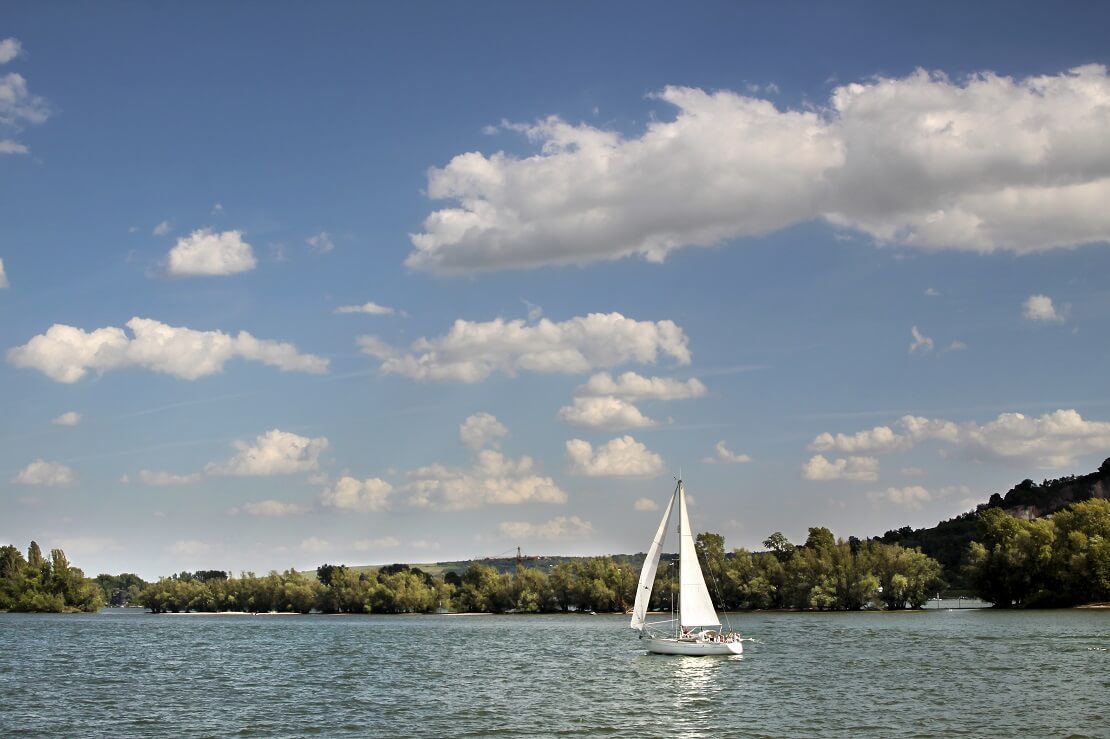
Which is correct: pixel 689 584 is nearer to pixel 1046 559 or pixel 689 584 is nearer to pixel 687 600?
pixel 687 600

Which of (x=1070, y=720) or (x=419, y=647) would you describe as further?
(x=419, y=647)

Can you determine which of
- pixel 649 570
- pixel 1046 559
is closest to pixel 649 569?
pixel 649 570

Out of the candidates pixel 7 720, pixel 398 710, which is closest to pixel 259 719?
pixel 398 710

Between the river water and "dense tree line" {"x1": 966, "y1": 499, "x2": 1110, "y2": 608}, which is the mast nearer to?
the river water

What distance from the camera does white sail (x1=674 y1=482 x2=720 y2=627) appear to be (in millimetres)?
93688

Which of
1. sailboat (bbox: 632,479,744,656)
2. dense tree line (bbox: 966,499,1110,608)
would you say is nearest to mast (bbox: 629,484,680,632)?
sailboat (bbox: 632,479,744,656)

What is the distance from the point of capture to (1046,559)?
557ft

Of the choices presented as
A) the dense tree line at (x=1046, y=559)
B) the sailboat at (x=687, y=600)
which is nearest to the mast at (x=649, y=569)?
the sailboat at (x=687, y=600)

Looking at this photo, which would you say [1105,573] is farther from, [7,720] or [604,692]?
[7,720]

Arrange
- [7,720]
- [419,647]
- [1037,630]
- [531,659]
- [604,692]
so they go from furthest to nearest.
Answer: [419,647] < [1037,630] < [531,659] < [604,692] < [7,720]

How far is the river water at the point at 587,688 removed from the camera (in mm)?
57156

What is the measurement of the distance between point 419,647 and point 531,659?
30.8 metres

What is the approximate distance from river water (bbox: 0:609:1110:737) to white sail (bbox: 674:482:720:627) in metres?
3.60

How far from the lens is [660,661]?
95000mm
